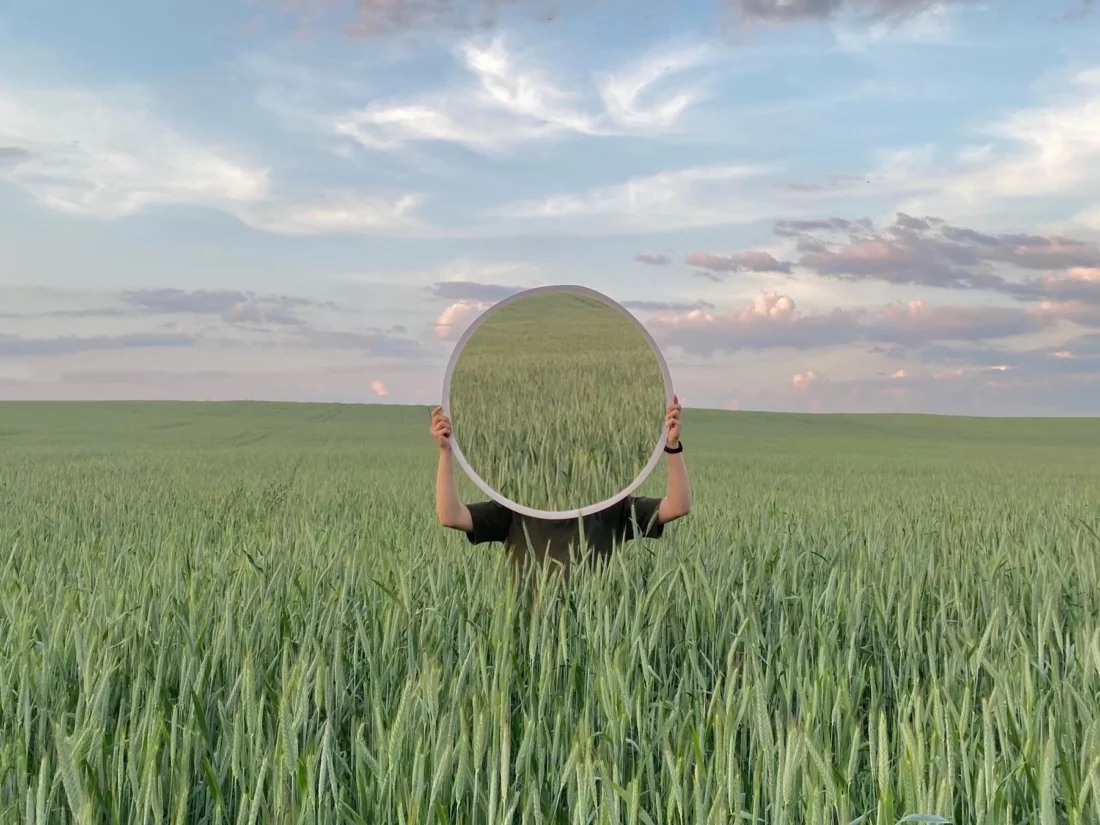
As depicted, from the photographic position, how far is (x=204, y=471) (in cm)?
1329

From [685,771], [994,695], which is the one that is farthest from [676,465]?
[685,771]

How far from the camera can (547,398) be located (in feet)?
9.11

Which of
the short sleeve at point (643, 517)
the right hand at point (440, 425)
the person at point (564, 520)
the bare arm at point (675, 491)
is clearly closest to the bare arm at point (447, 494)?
the person at point (564, 520)

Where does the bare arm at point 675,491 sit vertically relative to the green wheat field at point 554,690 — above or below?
above

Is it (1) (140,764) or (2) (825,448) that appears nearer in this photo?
(1) (140,764)

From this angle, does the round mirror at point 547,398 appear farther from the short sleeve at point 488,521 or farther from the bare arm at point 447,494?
the short sleeve at point 488,521

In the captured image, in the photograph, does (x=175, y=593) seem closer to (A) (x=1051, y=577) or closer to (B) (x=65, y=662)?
(B) (x=65, y=662)

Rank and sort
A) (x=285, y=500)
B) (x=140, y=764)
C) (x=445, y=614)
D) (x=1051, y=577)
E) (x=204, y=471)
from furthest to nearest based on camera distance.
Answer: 1. (x=204, y=471)
2. (x=285, y=500)
3. (x=1051, y=577)
4. (x=445, y=614)
5. (x=140, y=764)

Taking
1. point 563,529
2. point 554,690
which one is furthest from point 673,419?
point 554,690

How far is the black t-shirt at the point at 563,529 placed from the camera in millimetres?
2982

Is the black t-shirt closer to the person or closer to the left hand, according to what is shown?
the person

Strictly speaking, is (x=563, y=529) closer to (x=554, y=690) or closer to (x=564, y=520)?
(x=564, y=520)

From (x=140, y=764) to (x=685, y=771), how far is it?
1136 mm

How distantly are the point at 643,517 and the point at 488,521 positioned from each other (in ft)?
1.84
